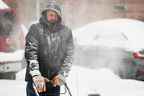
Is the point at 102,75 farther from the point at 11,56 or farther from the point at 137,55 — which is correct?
the point at 11,56

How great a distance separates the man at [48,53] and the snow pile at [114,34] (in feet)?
17.1

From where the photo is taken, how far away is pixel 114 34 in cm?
1220

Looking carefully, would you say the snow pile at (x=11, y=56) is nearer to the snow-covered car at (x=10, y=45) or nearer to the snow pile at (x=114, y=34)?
the snow-covered car at (x=10, y=45)

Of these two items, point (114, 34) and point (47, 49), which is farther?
point (114, 34)

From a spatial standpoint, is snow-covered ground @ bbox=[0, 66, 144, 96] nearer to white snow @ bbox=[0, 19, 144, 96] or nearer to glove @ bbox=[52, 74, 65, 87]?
white snow @ bbox=[0, 19, 144, 96]

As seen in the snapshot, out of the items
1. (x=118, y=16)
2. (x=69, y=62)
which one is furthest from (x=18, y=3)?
(x=69, y=62)

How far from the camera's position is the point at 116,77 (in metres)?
11.1

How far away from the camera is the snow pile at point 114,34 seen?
38.2 feet

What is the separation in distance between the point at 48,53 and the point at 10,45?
4289 millimetres

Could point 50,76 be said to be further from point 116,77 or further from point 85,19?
point 85,19

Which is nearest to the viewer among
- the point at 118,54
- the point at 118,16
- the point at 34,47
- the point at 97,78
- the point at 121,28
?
the point at 34,47

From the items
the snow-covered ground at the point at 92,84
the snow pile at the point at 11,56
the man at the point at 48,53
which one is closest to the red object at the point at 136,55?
the snow-covered ground at the point at 92,84

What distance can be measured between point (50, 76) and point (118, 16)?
14920 mm

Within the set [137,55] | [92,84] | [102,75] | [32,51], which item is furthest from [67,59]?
[137,55]
